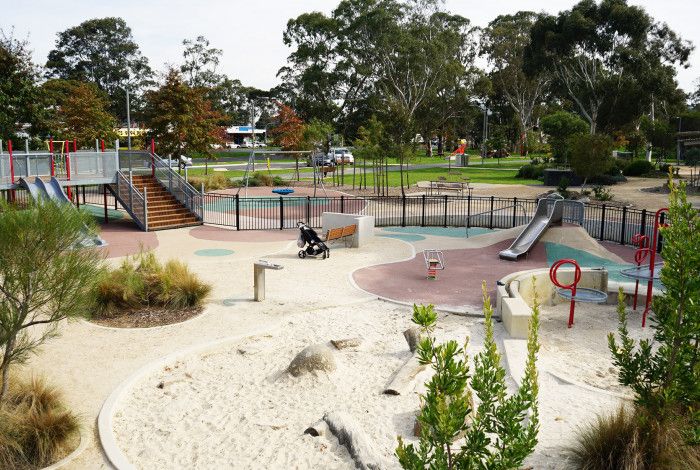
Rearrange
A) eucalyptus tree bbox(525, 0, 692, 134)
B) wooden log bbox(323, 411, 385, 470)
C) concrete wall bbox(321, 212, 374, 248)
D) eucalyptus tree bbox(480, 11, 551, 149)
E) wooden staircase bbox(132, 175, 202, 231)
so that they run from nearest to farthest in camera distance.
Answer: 1. wooden log bbox(323, 411, 385, 470)
2. concrete wall bbox(321, 212, 374, 248)
3. wooden staircase bbox(132, 175, 202, 231)
4. eucalyptus tree bbox(525, 0, 692, 134)
5. eucalyptus tree bbox(480, 11, 551, 149)

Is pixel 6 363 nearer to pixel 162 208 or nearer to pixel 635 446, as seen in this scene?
pixel 635 446

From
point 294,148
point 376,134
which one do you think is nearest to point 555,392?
point 376,134

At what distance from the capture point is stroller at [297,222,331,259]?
17938 mm

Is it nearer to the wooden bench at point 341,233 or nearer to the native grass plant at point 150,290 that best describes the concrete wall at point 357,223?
the wooden bench at point 341,233

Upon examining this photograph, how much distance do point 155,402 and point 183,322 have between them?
3.50 meters

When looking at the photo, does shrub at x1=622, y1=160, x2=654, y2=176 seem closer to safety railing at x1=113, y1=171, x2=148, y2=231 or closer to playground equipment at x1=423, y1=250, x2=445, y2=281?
playground equipment at x1=423, y1=250, x2=445, y2=281

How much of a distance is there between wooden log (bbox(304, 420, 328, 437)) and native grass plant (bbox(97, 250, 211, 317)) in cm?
586

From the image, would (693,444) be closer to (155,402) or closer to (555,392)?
(555,392)

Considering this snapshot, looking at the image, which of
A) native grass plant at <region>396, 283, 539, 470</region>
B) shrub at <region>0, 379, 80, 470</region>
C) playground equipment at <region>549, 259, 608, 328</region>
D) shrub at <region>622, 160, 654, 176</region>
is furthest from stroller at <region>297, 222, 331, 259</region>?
shrub at <region>622, 160, 654, 176</region>

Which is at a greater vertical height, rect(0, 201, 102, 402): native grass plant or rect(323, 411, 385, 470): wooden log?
rect(0, 201, 102, 402): native grass plant

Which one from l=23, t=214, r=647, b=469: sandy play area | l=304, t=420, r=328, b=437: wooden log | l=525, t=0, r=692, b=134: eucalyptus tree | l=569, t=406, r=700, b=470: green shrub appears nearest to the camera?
l=569, t=406, r=700, b=470: green shrub

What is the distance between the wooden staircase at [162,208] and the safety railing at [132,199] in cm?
33

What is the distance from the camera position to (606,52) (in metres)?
56.5

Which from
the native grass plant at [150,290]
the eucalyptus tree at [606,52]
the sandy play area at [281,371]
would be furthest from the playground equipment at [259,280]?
the eucalyptus tree at [606,52]
